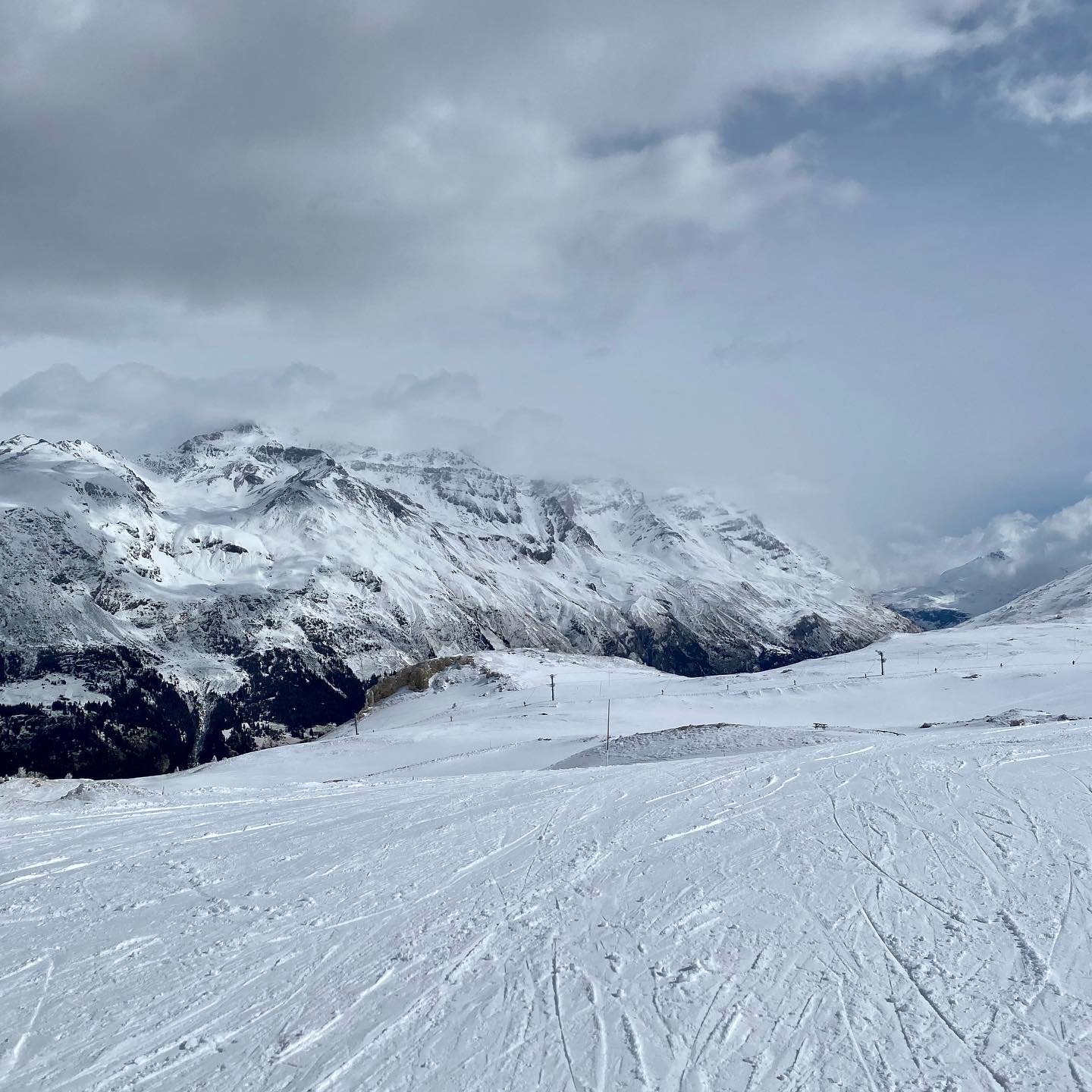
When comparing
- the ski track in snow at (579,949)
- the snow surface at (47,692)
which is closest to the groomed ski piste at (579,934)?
the ski track in snow at (579,949)

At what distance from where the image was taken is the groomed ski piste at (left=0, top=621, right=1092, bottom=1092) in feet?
26.1

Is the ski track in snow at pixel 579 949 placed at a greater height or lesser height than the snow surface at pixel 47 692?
greater

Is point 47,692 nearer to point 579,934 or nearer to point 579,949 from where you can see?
point 579,934

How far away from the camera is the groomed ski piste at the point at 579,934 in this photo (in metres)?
7.96

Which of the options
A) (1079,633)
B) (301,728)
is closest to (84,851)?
(1079,633)

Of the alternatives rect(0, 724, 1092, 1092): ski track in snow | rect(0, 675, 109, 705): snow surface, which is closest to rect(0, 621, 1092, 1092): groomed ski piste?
rect(0, 724, 1092, 1092): ski track in snow

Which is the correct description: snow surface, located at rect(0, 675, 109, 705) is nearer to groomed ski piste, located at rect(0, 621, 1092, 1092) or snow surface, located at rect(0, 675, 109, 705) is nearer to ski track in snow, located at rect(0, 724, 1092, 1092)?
groomed ski piste, located at rect(0, 621, 1092, 1092)

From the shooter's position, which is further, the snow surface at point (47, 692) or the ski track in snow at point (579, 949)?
the snow surface at point (47, 692)

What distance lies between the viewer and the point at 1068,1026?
8.05 m

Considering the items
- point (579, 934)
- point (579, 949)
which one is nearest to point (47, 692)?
point (579, 934)

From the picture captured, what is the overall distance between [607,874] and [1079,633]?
11872 centimetres

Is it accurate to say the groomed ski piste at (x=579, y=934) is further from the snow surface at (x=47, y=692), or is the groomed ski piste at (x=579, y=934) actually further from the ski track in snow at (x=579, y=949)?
the snow surface at (x=47, y=692)

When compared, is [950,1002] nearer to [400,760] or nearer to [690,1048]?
[690,1048]

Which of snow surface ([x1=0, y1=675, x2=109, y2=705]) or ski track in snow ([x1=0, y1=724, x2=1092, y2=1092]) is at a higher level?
ski track in snow ([x1=0, y1=724, x2=1092, y2=1092])
